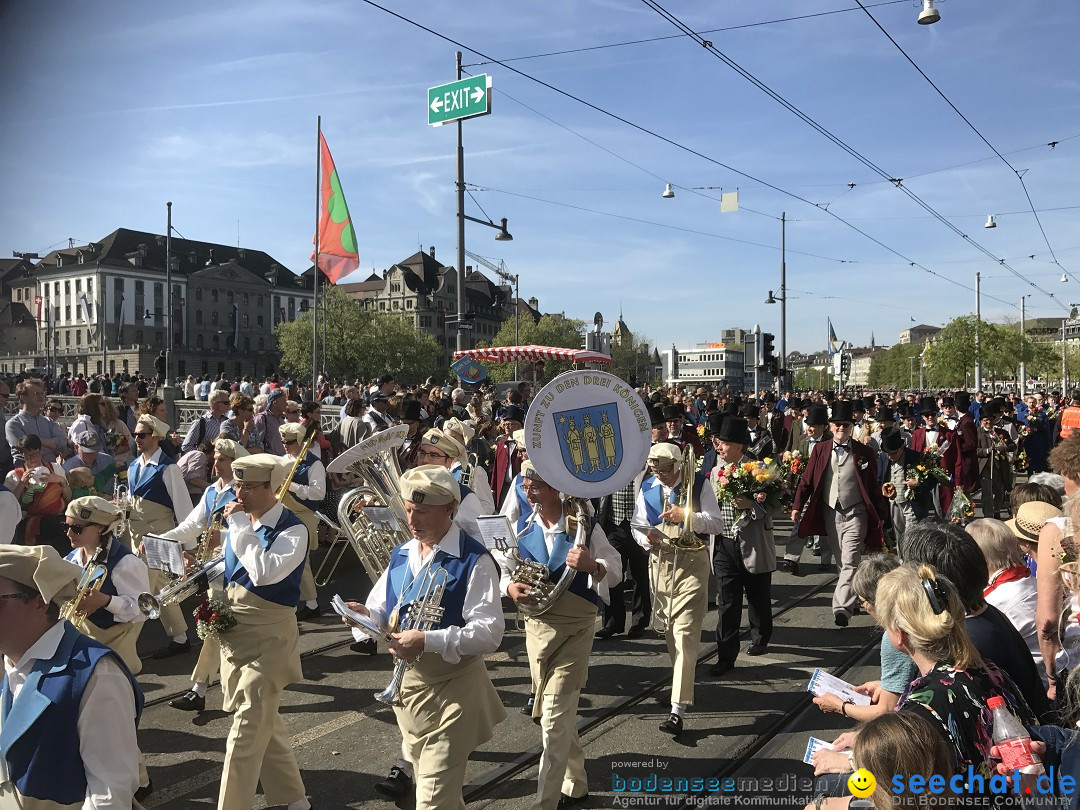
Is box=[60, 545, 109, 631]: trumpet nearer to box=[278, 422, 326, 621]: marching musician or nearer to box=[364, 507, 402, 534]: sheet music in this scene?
box=[364, 507, 402, 534]: sheet music

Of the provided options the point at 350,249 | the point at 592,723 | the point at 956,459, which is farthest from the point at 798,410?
the point at 592,723

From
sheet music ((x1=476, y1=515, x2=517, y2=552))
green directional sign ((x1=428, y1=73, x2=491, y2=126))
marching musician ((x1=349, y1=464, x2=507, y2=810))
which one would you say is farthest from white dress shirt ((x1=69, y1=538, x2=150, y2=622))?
green directional sign ((x1=428, y1=73, x2=491, y2=126))

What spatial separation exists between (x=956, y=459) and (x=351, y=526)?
1071cm

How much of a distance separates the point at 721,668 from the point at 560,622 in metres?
2.61

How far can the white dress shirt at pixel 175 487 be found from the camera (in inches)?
286

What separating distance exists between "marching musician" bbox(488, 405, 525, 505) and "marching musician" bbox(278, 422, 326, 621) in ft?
6.98

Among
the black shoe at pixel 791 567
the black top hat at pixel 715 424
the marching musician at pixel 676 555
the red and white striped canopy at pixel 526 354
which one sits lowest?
the black shoe at pixel 791 567

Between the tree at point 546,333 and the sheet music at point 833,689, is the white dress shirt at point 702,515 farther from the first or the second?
the tree at point 546,333

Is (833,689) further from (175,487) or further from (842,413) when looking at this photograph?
(842,413)

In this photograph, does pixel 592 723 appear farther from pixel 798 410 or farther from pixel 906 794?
pixel 798 410

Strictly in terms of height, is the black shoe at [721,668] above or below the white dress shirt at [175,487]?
below

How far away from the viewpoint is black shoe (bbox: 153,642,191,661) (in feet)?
23.7

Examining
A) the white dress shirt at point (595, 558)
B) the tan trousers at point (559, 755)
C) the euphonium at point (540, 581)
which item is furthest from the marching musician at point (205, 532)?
the tan trousers at point (559, 755)

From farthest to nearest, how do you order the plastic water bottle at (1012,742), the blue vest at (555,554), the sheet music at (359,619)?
the blue vest at (555,554), the sheet music at (359,619), the plastic water bottle at (1012,742)
